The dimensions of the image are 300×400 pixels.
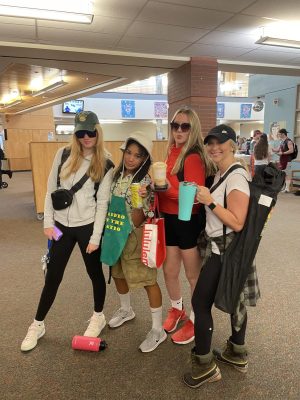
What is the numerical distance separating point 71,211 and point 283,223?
430 cm

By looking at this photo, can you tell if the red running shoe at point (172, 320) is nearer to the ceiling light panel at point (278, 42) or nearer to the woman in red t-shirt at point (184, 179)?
the woman in red t-shirt at point (184, 179)

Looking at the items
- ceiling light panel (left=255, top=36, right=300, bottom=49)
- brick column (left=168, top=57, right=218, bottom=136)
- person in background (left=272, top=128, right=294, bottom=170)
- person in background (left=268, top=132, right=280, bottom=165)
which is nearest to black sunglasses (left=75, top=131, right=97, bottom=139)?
ceiling light panel (left=255, top=36, right=300, bottom=49)

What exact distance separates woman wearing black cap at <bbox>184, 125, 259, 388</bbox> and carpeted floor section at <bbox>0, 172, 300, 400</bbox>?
0.15m

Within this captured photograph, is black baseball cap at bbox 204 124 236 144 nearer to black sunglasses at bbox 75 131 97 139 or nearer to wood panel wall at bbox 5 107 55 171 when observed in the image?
black sunglasses at bbox 75 131 97 139

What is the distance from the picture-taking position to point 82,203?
2.04 m

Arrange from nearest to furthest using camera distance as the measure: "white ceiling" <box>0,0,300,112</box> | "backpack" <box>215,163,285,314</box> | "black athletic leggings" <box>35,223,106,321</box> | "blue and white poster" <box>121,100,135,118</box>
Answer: "backpack" <box>215,163,285,314</box>
"black athletic leggings" <box>35,223,106,321</box>
"white ceiling" <box>0,0,300,112</box>
"blue and white poster" <box>121,100,135,118</box>

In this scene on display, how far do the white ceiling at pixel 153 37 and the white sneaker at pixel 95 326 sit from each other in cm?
325

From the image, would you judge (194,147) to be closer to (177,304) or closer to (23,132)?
(177,304)

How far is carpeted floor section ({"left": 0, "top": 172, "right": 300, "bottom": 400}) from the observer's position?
1.82 meters

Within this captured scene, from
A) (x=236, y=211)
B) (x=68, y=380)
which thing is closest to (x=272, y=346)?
(x=236, y=211)

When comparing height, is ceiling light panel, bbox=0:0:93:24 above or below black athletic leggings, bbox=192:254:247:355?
above

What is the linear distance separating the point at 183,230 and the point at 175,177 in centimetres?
34

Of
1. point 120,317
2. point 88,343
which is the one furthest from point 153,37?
point 88,343

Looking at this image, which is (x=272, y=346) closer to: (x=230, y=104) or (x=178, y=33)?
(x=178, y=33)
